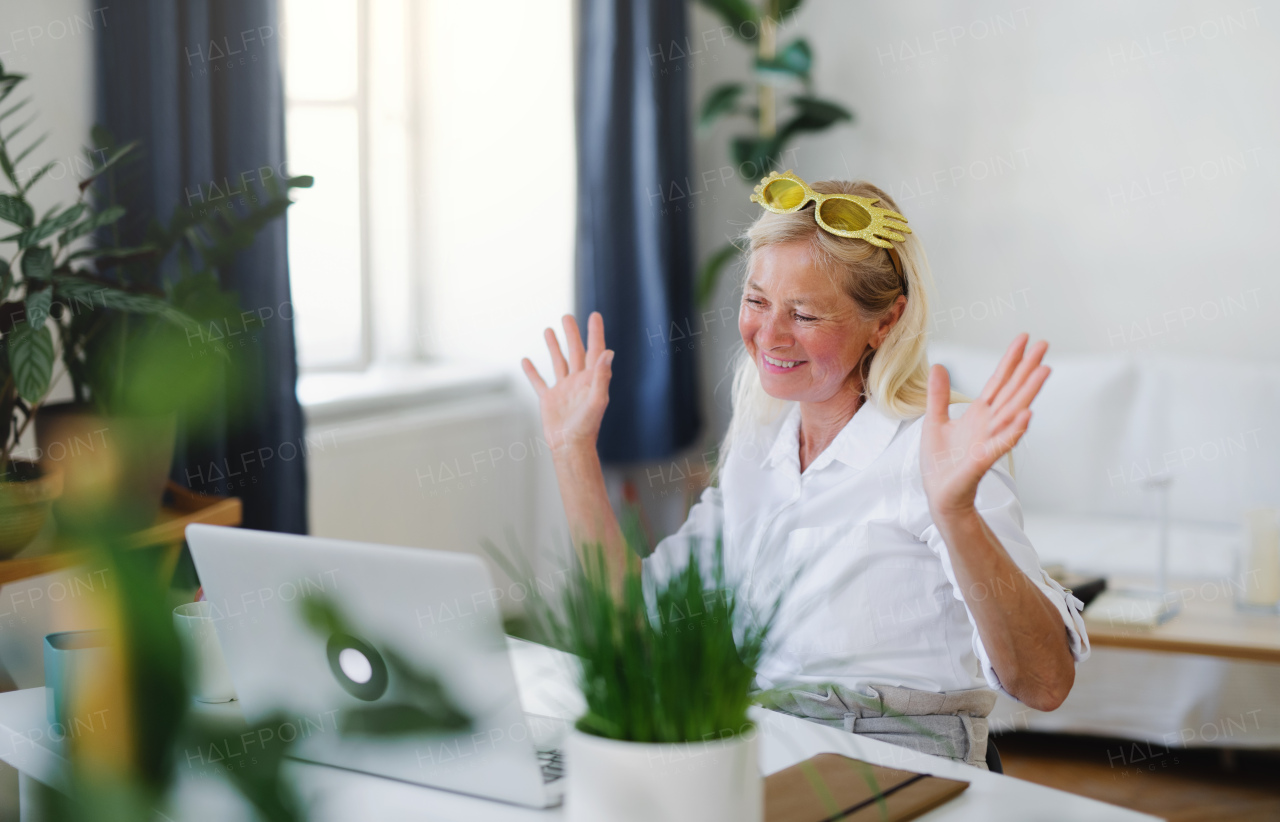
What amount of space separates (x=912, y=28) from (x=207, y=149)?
2.49 metres

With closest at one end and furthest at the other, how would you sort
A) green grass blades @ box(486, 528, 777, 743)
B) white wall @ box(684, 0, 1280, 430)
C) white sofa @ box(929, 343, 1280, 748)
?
green grass blades @ box(486, 528, 777, 743) < white sofa @ box(929, 343, 1280, 748) < white wall @ box(684, 0, 1280, 430)

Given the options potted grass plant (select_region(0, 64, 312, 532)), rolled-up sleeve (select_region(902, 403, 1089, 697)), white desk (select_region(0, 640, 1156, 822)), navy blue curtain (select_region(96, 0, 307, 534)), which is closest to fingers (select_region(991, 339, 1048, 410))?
rolled-up sleeve (select_region(902, 403, 1089, 697))

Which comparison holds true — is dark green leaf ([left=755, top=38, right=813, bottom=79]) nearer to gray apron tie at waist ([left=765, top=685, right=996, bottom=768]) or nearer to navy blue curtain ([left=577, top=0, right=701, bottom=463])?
navy blue curtain ([left=577, top=0, right=701, bottom=463])

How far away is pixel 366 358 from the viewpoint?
3438 mm

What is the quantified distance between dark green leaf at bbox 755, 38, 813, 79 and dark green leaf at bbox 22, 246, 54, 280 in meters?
2.50

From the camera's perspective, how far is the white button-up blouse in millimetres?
1235

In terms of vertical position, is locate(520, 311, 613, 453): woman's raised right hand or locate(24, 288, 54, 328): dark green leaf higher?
locate(24, 288, 54, 328): dark green leaf

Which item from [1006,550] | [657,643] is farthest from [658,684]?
[1006,550]

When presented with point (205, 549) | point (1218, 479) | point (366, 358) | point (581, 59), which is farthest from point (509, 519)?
point (205, 549)

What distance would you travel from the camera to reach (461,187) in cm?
362

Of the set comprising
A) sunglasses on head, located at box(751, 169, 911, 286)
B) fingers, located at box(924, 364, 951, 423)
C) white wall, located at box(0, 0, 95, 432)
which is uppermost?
white wall, located at box(0, 0, 95, 432)

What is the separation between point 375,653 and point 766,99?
369 cm

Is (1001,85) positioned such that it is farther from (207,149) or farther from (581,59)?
(207,149)

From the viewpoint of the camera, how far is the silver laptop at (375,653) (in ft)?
0.93
